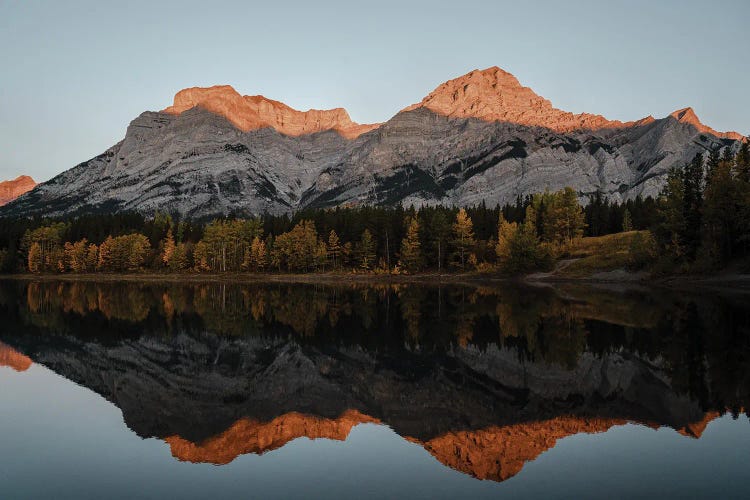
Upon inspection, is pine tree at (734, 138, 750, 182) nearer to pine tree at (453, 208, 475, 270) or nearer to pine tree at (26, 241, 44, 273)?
pine tree at (453, 208, 475, 270)

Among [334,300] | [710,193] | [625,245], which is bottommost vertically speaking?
[334,300]

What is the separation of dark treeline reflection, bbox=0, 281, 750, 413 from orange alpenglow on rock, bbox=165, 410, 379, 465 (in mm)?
13580

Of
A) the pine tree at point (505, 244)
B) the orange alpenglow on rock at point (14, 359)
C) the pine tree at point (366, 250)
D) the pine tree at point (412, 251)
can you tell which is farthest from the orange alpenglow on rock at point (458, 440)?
the pine tree at point (366, 250)

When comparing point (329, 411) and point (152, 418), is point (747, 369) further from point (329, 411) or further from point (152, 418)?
point (152, 418)

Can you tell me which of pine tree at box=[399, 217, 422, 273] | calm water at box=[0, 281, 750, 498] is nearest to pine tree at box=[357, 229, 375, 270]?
pine tree at box=[399, 217, 422, 273]

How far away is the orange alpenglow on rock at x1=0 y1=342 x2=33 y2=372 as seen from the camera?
31038mm

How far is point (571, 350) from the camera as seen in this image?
31.0m

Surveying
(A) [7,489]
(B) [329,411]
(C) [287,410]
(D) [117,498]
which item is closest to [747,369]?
(B) [329,411]

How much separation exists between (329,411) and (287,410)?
1.84 meters

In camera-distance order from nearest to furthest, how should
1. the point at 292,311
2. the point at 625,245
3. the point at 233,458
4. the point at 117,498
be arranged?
the point at 117,498 → the point at 233,458 → the point at 292,311 → the point at 625,245

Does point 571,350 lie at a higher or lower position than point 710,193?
lower

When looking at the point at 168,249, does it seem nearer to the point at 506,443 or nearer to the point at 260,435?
the point at 260,435

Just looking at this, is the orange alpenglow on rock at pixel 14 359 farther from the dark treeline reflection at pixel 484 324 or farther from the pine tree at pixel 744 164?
the pine tree at pixel 744 164

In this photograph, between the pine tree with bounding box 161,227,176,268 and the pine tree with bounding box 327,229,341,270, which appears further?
the pine tree with bounding box 161,227,176,268
